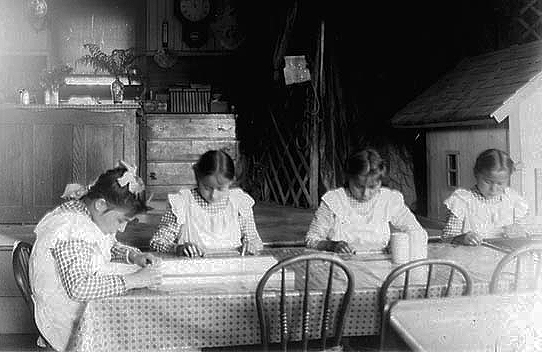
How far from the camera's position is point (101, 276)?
2.42m

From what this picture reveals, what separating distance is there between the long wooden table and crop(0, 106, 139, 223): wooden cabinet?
475 cm

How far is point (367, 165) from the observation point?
357 cm

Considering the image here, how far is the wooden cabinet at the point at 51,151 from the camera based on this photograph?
6230 millimetres

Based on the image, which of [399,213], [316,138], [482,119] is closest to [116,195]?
[399,213]

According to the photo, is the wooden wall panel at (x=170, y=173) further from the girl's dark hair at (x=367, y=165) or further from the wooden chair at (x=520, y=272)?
the wooden chair at (x=520, y=272)

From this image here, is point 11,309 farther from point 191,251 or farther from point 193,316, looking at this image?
point 193,316

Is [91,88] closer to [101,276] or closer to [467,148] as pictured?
[467,148]

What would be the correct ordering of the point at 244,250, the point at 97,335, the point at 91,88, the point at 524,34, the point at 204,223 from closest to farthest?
the point at 97,335, the point at 244,250, the point at 204,223, the point at 524,34, the point at 91,88

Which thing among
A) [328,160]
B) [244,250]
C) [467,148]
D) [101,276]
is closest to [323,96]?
[328,160]

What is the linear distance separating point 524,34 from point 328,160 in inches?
89.4

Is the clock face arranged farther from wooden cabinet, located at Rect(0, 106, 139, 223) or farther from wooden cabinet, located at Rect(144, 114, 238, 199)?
wooden cabinet, located at Rect(0, 106, 139, 223)

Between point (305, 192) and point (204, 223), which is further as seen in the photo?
point (305, 192)

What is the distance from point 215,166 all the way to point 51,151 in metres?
3.23

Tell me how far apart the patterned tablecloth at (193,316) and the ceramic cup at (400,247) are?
0.37 metres
